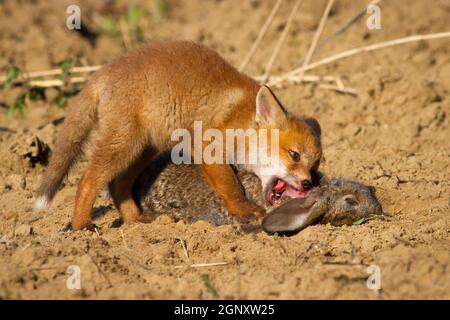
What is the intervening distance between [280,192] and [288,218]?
96 centimetres

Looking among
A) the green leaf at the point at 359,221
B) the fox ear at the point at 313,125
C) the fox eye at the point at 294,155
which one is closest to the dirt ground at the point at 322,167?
the green leaf at the point at 359,221

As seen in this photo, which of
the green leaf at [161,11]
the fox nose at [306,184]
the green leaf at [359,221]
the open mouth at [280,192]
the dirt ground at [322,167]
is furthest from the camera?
the green leaf at [161,11]

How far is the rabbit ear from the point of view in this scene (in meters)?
6.00

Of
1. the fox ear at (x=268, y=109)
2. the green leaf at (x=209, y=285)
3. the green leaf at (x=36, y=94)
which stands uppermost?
the green leaf at (x=36, y=94)

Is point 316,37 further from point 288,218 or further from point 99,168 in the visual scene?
point 99,168

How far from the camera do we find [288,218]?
6.06 metres

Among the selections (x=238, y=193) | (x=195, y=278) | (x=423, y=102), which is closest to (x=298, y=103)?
(x=423, y=102)

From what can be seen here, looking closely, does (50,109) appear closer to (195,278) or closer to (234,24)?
(234,24)

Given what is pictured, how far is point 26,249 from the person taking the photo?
533 cm

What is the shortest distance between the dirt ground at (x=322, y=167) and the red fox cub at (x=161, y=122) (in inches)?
18.4

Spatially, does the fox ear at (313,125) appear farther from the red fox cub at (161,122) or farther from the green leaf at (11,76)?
the green leaf at (11,76)

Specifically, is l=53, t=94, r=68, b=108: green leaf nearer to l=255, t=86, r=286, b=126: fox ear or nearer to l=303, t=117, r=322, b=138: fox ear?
l=255, t=86, r=286, b=126: fox ear

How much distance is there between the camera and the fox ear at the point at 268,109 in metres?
6.91

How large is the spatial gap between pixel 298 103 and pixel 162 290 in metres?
5.10
